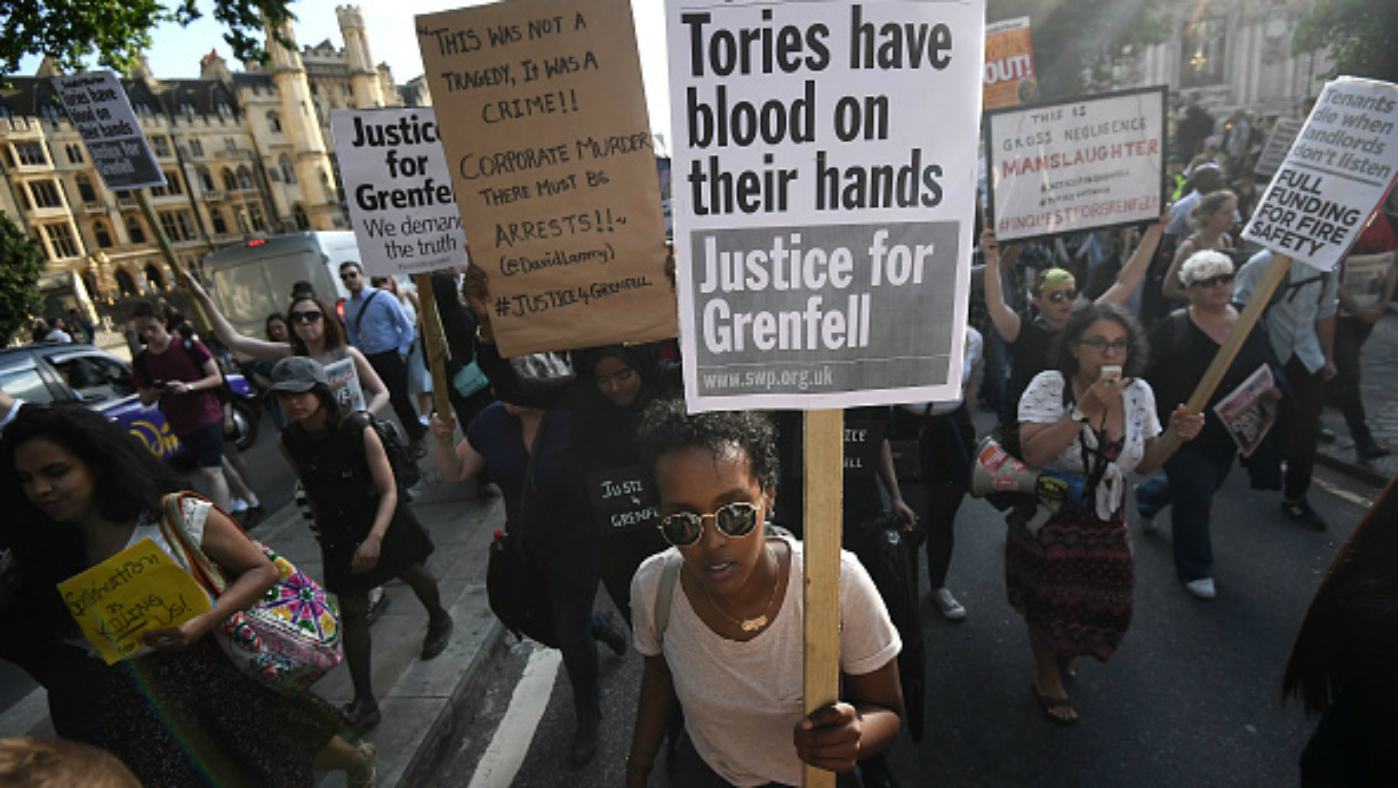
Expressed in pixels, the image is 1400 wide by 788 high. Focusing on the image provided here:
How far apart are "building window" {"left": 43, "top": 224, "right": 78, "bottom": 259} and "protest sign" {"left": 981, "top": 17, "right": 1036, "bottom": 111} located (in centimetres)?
6767

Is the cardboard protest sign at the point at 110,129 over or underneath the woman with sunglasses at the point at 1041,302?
over

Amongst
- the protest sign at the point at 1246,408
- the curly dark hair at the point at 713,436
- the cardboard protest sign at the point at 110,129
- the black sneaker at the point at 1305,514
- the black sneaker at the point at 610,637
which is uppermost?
the cardboard protest sign at the point at 110,129

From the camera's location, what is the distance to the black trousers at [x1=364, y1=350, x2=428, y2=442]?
260 inches

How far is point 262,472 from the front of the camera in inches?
316

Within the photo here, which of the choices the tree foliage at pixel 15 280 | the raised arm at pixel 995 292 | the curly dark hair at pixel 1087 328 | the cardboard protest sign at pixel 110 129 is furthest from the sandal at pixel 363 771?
the tree foliage at pixel 15 280

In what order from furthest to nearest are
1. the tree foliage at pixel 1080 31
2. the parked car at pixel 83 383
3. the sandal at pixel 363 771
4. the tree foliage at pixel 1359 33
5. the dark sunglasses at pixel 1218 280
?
the tree foliage at pixel 1080 31, the tree foliage at pixel 1359 33, the parked car at pixel 83 383, the dark sunglasses at pixel 1218 280, the sandal at pixel 363 771

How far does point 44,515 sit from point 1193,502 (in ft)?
16.6

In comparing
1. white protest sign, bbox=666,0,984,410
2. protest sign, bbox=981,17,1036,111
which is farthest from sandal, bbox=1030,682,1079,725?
protest sign, bbox=981,17,1036,111

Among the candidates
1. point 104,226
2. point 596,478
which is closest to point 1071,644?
point 596,478

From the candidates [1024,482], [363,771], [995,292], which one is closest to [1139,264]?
[995,292]

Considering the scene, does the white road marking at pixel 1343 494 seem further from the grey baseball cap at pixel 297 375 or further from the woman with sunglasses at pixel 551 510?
the grey baseball cap at pixel 297 375

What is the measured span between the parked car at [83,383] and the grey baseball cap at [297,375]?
4374 millimetres

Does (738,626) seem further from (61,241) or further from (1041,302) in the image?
(61,241)

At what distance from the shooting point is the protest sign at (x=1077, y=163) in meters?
3.71
